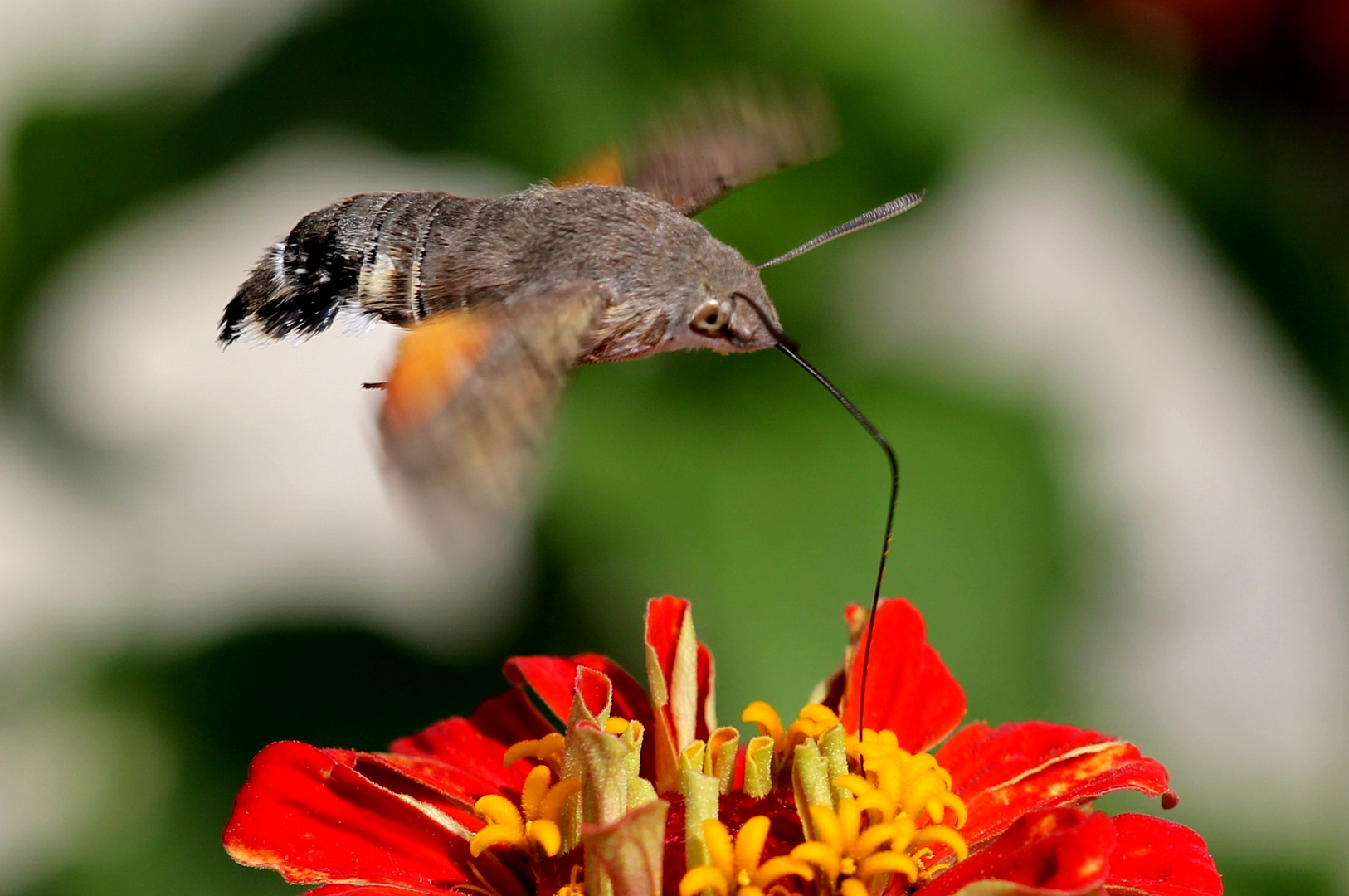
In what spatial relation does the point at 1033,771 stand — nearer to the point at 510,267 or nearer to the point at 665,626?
the point at 665,626

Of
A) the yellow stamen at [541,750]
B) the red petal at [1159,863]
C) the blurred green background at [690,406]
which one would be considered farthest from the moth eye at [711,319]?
the blurred green background at [690,406]

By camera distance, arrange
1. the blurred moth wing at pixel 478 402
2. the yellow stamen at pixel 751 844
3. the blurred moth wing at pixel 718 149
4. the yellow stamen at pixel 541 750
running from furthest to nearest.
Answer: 1. the blurred moth wing at pixel 718 149
2. the yellow stamen at pixel 541 750
3. the yellow stamen at pixel 751 844
4. the blurred moth wing at pixel 478 402

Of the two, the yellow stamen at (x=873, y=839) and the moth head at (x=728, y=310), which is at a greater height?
the moth head at (x=728, y=310)

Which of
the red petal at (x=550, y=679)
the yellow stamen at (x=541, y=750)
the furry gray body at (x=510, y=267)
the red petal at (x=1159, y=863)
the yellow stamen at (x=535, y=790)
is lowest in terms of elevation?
the red petal at (x=1159, y=863)

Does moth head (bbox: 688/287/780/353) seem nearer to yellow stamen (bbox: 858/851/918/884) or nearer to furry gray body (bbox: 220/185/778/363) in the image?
furry gray body (bbox: 220/185/778/363)

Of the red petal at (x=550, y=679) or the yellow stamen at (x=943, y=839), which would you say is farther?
the red petal at (x=550, y=679)

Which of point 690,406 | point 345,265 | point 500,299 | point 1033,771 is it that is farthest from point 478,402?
point 690,406

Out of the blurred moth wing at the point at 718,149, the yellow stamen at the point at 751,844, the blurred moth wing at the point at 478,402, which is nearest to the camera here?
the blurred moth wing at the point at 478,402

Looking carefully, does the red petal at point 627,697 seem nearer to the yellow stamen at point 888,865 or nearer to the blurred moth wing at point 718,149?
the yellow stamen at point 888,865
